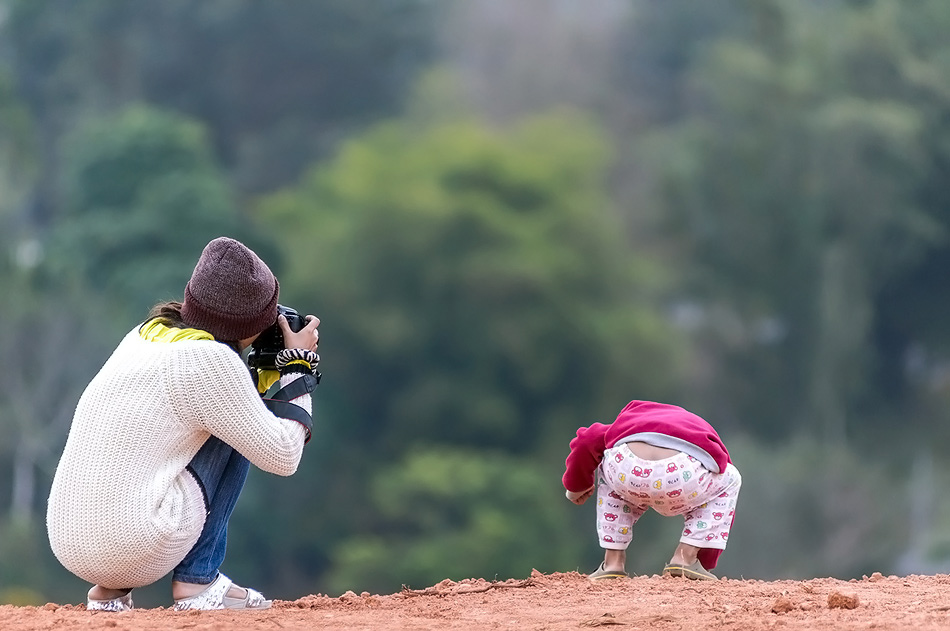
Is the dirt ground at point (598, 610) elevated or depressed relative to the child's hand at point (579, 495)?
depressed

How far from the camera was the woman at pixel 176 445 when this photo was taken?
9.72ft

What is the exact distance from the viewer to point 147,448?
2.97 metres

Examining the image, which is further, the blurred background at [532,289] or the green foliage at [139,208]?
the green foliage at [139,208]

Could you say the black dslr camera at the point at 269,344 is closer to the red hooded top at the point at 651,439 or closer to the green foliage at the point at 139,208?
the red hooded top at the point at 651,439

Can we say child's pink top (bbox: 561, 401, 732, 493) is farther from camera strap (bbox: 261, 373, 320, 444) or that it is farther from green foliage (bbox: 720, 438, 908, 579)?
green foliage (bbox: 720, 438, 908, 579)

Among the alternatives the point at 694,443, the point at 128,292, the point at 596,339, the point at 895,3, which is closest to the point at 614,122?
the point at 895,3

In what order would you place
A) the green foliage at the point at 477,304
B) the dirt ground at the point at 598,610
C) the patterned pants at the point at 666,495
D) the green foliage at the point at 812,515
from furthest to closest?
the green foliage at the point at 477,304, the green foliage at the point at 812,515, the patterned pants at the point at 666,495, the dirt ground at the point at 598,610

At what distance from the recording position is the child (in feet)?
11.2

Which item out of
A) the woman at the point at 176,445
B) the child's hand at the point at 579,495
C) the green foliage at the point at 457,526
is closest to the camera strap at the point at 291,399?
the woman at the point at 176,445

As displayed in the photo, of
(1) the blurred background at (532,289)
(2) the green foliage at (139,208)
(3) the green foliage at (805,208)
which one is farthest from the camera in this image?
(3) the green foliage at (805,208)

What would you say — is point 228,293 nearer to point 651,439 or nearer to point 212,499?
point 212,499

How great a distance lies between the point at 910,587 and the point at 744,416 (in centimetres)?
2265

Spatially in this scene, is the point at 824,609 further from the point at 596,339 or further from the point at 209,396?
the point at 596,339

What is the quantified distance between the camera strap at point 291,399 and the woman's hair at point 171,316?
0.43 feet
